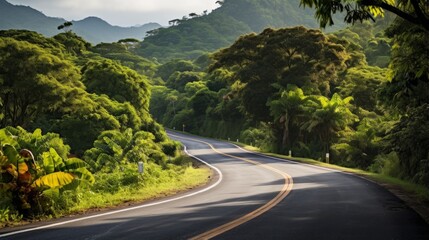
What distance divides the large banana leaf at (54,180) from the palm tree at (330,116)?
3032 cm

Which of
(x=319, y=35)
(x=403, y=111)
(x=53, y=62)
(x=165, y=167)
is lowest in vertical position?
(x=165, y=167)

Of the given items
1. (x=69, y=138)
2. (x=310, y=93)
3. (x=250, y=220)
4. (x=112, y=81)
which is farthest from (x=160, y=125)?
(x=250, y=220)

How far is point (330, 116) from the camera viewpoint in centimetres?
3934

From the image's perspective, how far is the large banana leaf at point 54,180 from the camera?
10484 millimetres

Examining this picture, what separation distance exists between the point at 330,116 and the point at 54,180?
3163 centimetres

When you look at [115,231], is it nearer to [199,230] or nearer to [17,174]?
[199,230]

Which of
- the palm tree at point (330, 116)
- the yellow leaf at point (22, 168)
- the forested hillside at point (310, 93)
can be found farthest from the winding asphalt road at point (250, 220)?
the palm tree at point (330, 116)

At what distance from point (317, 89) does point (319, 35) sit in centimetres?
511

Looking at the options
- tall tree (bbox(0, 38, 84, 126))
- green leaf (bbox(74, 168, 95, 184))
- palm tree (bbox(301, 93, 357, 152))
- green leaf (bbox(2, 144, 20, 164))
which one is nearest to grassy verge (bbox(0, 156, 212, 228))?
green leaf (bbox(74, 168, 95, 184))

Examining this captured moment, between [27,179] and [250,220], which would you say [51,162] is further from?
[250,220]

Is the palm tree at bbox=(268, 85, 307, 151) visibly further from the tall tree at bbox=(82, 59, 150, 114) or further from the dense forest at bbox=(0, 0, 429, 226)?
the tall tree at bbox=(82, 59, 150, 114)

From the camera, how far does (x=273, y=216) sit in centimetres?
1004

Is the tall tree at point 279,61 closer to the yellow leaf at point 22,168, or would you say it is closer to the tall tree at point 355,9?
the yellow leaf at point 22,168

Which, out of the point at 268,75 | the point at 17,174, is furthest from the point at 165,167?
the point at 17,174
